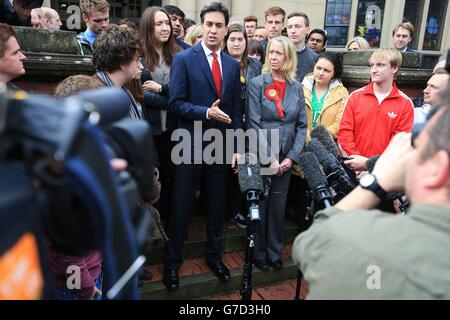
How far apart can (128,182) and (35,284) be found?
11.6 inches

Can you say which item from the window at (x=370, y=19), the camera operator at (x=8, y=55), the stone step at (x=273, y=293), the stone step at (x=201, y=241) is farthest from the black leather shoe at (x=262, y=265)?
the window at (x=370, y=19)

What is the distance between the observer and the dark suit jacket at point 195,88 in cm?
288

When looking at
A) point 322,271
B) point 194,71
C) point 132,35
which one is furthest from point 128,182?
point 194,71

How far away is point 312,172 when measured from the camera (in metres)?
1.89

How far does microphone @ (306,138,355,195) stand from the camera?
1.90 m

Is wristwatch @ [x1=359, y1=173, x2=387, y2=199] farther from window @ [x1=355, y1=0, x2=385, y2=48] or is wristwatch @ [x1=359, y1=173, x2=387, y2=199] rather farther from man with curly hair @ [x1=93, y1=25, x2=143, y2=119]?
window @ [x1=355, y1=0, x2=385, y2=48]

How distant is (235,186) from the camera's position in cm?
377

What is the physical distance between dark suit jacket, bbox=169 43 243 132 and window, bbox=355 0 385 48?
8.36 m

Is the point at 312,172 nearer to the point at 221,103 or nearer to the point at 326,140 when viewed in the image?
the point at 326,140

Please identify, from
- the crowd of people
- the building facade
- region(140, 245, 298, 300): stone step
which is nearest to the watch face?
the crowd of people

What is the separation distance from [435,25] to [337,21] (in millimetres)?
3556

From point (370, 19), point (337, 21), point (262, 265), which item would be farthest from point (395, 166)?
point (370, 19)
